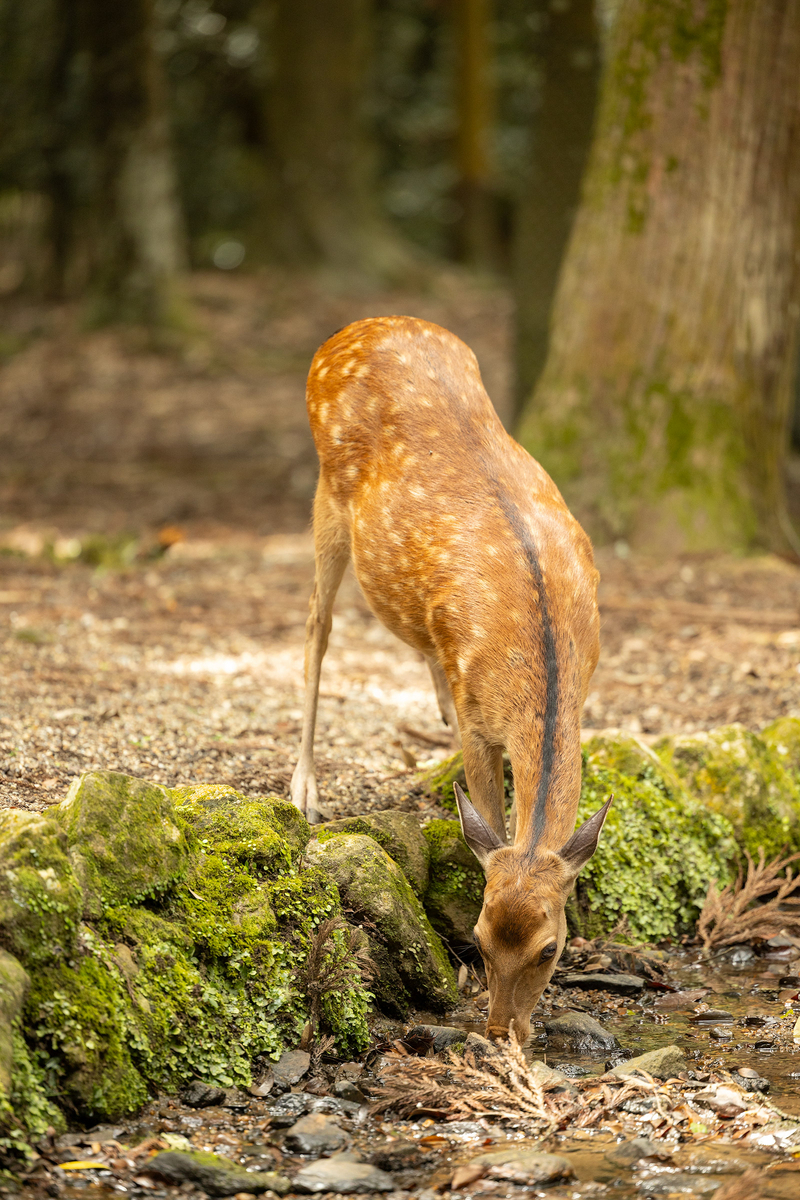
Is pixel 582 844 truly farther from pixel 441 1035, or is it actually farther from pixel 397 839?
pixel 397 839

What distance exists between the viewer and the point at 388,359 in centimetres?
539

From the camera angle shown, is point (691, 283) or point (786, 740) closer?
point (786, 740)

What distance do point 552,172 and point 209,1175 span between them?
9.03 metres

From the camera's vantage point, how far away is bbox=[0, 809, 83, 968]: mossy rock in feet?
11.1

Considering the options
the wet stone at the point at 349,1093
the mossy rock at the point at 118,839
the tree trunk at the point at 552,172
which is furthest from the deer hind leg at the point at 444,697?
the tree trunk at the point at 552,172

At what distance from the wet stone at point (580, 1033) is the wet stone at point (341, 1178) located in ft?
3.47

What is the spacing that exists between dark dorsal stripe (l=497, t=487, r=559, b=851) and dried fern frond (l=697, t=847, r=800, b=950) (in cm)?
133

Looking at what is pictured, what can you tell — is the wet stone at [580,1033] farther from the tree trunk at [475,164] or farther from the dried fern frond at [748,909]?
the tree trunk at [475,164]

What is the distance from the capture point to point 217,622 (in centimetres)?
781

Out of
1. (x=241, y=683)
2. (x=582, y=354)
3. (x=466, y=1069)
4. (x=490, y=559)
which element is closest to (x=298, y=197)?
(x=582, y=354)

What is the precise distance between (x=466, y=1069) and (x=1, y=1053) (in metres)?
1.29

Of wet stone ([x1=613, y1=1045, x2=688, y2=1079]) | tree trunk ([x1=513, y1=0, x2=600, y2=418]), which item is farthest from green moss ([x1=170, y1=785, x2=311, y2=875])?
tree trunk ([x1=513, y1=0, x2=600, y2=418])

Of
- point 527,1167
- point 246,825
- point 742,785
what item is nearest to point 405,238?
point 742,785

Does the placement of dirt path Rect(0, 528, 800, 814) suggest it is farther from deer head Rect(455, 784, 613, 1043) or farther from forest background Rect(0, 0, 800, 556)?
deer head Rect(455, 784, 613, 1043)
